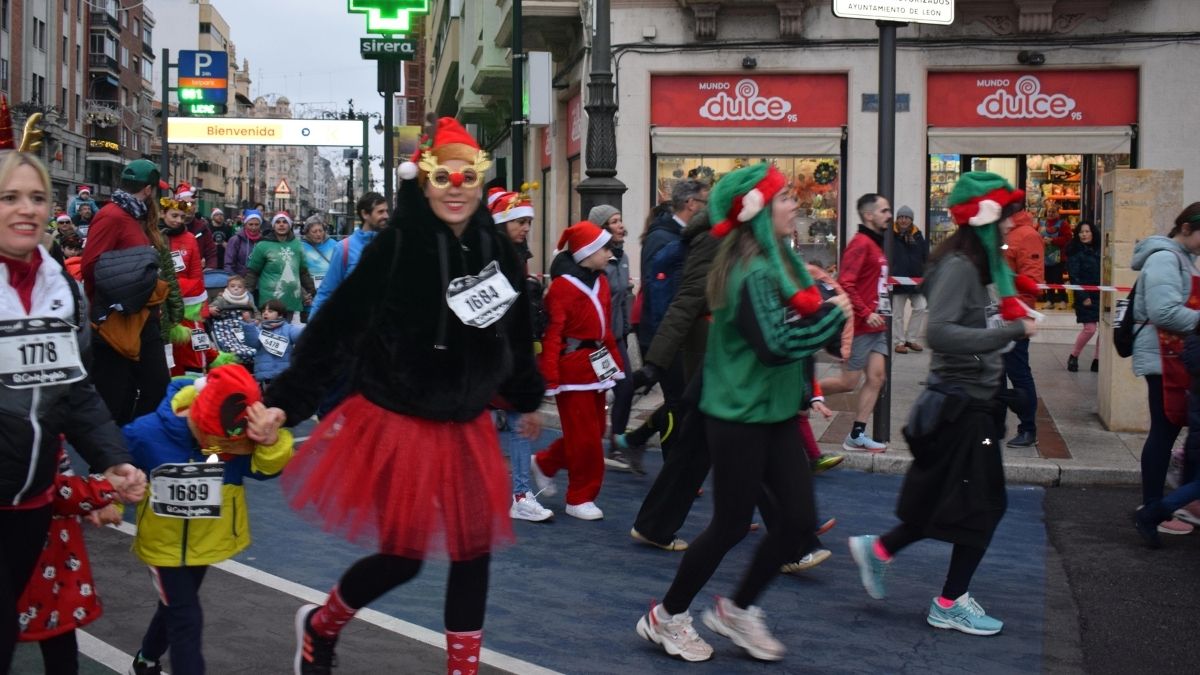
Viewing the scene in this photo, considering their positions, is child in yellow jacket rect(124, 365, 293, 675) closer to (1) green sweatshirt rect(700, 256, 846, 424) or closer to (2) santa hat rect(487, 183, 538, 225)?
(1) green sweatshirt rect(700, 256, 846, 424)

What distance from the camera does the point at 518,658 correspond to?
5.30m

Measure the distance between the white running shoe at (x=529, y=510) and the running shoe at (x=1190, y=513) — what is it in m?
3.53

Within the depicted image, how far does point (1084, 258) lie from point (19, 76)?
57.8 meters

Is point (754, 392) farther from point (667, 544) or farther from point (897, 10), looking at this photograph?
point (897, 10)

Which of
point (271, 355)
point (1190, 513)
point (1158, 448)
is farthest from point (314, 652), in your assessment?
point (271, 355)

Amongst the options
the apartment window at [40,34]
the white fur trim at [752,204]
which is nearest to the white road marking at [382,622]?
the white fur trim at [752,204]

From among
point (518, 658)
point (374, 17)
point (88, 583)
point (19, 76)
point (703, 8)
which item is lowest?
point (518, 658)

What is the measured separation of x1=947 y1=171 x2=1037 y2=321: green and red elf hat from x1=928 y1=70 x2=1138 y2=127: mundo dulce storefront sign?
46.2 ft

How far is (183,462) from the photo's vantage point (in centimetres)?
430

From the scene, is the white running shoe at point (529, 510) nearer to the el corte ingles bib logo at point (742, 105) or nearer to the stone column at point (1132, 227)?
the stone column at point (1132, 227)

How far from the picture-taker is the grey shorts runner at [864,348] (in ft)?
33.3

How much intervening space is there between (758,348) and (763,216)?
0.52 metres

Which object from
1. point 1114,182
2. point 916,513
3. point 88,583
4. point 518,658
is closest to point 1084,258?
point 1114,182

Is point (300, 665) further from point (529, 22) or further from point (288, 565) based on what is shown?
point (529, 22)
